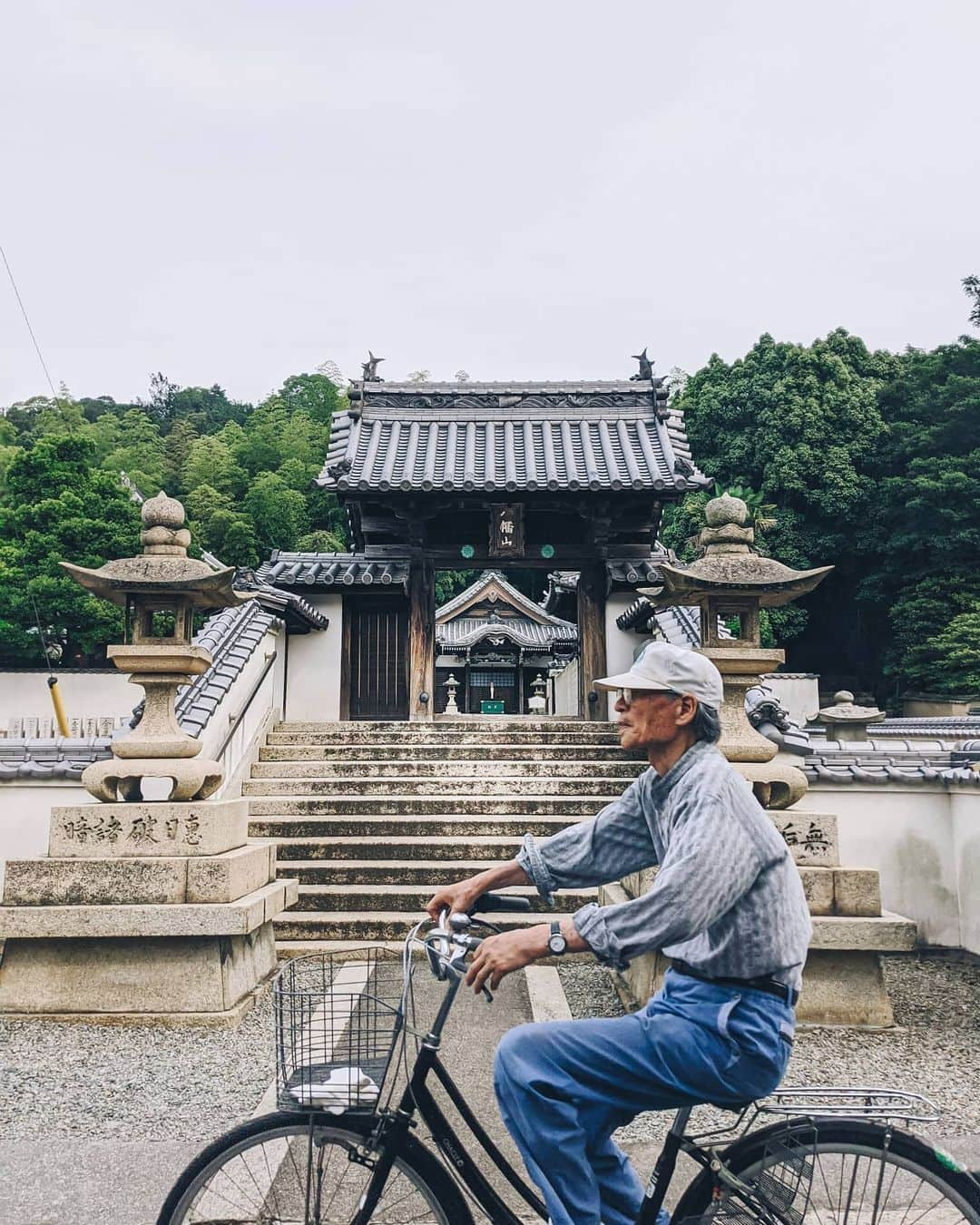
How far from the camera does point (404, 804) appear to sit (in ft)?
29.1

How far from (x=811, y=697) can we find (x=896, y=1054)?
1663 cm

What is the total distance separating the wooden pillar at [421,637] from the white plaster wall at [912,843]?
5.50 m

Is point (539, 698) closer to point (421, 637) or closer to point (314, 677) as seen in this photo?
point (314, 677)

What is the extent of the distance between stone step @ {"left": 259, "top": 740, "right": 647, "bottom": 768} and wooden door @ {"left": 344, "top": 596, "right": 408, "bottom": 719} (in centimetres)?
381

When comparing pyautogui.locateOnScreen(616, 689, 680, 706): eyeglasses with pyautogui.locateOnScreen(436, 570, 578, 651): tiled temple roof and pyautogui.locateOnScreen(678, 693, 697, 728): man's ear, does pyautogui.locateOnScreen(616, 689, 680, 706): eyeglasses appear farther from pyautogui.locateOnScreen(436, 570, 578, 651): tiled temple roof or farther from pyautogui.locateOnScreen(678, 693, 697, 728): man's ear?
pyautogui.locateOnScreen(436, 570, 578, 651): tiled temple roof

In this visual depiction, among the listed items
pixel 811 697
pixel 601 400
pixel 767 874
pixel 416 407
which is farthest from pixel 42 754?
pixel 811 697

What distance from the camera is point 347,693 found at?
1387 centimetres

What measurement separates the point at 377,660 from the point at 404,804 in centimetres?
537

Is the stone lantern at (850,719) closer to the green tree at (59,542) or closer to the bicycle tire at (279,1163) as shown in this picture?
the bicycle tire at (279,1163)

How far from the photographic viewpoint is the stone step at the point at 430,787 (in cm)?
919

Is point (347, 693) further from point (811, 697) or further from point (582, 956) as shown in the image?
point (811, 697)

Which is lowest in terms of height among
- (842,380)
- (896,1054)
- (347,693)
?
(896,1054)

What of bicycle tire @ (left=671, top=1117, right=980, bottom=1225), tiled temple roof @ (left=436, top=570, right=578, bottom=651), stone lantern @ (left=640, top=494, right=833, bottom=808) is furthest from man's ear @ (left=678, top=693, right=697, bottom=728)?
tiled temple roof @ (left=436, top=570, right=578, bottom=651)

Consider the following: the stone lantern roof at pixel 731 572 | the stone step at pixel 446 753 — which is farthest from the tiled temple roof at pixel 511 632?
the stone lantern roof at pixel 731 572
